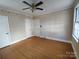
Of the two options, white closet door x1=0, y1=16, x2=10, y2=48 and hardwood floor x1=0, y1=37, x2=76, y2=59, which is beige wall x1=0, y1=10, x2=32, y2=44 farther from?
hardwood floor x1=0, y1=37, x2=76, y2=59

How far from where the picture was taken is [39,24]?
19.2ft

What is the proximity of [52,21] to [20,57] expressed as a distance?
Answer: 3647 mm

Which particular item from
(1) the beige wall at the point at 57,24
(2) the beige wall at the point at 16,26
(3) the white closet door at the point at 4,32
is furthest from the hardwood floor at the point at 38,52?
(1) the beige wall at the point at 57,24

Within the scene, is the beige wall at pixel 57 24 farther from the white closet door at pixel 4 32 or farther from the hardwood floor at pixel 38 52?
the white closet door at pixel 4 32

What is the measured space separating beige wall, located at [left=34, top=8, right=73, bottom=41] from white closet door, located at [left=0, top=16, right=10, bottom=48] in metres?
3.07

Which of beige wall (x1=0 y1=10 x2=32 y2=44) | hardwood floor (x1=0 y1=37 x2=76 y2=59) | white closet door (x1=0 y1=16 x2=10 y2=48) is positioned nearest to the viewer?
hardwood floor (x1=0 y1=37 x2=76 y2=59)

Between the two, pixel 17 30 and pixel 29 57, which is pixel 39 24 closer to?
pixel 17 30

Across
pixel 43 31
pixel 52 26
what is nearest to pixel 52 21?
pixel 52 26

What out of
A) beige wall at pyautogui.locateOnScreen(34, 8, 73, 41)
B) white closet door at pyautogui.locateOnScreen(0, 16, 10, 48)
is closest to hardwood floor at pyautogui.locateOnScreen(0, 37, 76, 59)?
white closet door at pyautogui.locateOnScreen(0, 16, 10, 48)

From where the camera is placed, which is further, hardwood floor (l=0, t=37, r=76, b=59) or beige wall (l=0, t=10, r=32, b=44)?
beige wall (l=0, t=10, r=32, b=44)

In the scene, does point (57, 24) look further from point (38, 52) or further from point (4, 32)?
point (4, 32)

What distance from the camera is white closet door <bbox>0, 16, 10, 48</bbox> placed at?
3.41 meters

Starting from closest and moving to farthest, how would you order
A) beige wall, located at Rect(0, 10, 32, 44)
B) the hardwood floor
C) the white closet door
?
the hardwood floor < the white closet door < beige wall, located at Rect(0, 10, 32, 44)

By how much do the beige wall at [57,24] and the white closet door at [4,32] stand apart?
3068mm
